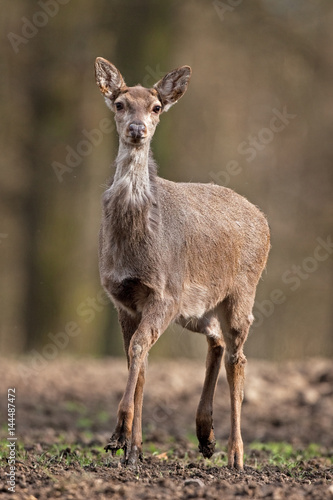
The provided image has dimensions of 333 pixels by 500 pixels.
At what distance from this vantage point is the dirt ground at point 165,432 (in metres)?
6.03

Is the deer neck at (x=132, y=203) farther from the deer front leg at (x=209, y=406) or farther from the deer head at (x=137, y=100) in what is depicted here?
the deer front leg at (x=209, y=406)

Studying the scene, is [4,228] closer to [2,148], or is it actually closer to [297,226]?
[2,148]

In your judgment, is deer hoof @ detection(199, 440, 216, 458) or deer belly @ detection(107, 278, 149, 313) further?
deer hoof @ detection(199, 440, 216, 458)

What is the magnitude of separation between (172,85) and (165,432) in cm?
461

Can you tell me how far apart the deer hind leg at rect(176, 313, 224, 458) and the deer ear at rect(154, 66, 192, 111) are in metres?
1.98

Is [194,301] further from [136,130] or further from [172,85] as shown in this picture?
[172,85]

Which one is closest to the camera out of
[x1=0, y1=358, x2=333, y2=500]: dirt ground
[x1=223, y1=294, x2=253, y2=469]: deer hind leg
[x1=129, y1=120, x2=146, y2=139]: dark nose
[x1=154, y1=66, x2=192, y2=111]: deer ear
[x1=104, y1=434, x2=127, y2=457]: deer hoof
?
[x1=0, y1=358, x2=333, y2=500]: dirt ground

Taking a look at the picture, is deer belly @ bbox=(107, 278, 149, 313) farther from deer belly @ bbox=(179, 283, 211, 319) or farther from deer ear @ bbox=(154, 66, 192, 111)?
deer ear @ bbox=(154, 66, 192, 111)

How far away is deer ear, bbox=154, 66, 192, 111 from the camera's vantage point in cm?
811

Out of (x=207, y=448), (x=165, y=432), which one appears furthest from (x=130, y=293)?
(x=165, y=432)

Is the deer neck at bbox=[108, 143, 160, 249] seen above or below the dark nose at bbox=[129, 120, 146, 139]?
below

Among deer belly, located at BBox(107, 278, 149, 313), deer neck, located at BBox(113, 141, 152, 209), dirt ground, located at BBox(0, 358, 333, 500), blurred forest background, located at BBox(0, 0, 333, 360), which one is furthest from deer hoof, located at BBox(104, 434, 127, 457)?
Answer: blurred forest background, located at BBox(0, 0, 333, 360)

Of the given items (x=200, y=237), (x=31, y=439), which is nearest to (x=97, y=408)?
(x=31, y=439)

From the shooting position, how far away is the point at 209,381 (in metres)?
8.52
